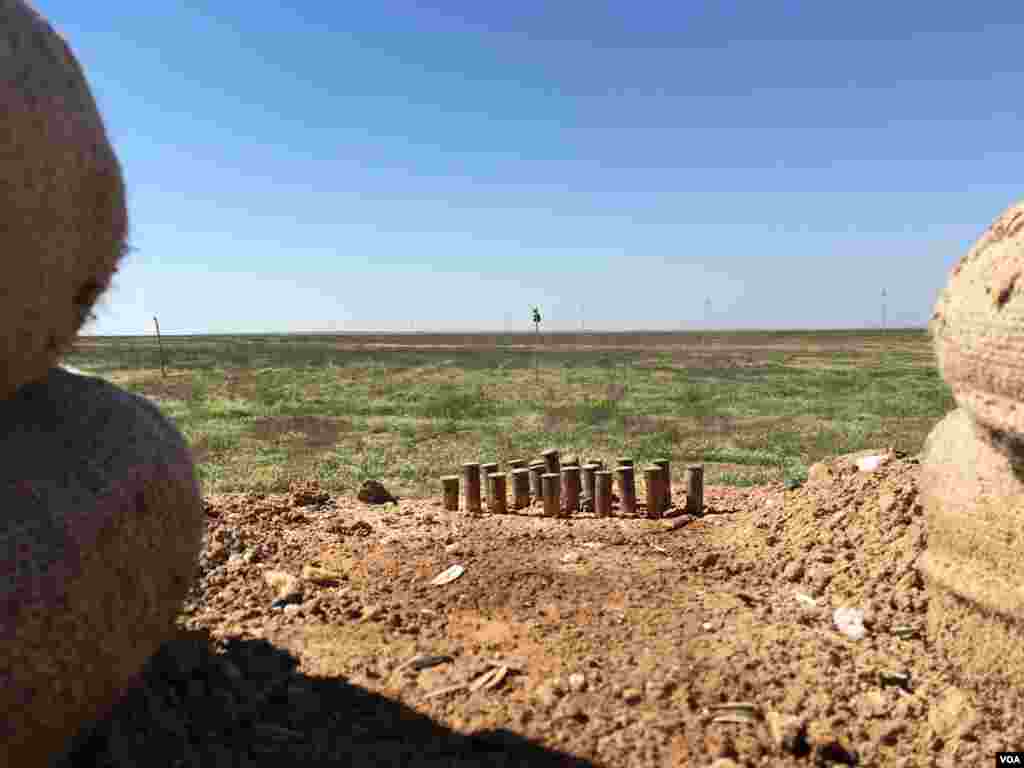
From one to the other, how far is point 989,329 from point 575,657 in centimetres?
262

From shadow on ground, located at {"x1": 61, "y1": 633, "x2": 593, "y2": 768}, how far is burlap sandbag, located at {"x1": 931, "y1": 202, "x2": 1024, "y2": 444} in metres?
2.46

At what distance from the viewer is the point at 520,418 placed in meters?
19.0

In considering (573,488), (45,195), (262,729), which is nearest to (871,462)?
(573,488)

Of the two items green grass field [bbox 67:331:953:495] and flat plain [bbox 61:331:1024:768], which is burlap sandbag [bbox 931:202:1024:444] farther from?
green grass field [bbox 67:331:953:495]

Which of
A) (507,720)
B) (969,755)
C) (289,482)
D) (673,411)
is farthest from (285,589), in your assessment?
(673,411)

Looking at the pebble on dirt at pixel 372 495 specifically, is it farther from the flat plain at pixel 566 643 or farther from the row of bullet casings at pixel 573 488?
the row of bullet casings at pixel 573 488

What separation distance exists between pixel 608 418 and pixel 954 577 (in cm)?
1476

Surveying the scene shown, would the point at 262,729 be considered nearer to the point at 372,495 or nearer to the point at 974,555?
the point at 974,555

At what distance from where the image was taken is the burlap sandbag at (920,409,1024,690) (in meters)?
3.85

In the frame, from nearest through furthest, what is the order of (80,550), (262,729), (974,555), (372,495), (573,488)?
(80,550) < (262,729) < (974,555) < (573,488) < (372,495)

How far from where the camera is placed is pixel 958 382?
152 inches

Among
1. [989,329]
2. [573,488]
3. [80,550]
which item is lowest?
[573,488]

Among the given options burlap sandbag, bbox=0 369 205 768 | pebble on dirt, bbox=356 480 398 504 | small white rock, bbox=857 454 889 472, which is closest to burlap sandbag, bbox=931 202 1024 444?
small white rock, bbox=857 454 889 472

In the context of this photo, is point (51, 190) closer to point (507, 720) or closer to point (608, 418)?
point (507, 720)
